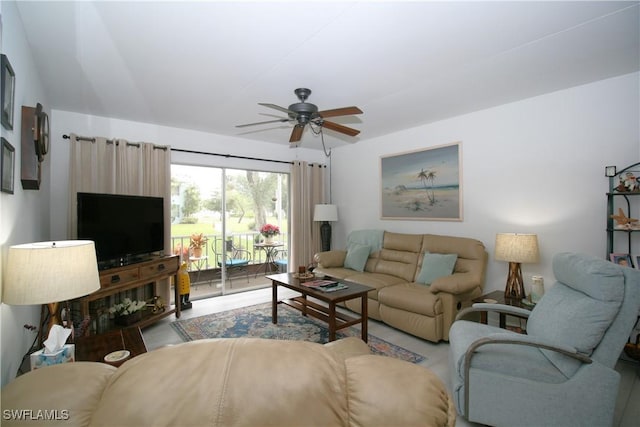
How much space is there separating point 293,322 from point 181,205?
8.09ft

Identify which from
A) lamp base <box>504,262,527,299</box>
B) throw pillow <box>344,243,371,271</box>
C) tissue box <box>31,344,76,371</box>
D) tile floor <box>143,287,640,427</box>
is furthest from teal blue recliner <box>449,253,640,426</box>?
throw pillow <box>344,243,371,271</box>

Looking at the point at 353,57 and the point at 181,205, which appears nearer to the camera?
the point at 353,57

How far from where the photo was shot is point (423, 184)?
4230mm

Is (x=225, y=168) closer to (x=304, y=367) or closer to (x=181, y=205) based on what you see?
(x=181, y=205)

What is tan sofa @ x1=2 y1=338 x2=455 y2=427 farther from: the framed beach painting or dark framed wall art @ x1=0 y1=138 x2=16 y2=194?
→ the framed beach painting

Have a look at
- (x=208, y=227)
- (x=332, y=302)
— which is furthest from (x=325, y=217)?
(x=332, y=302)

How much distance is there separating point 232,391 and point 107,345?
1.69 meters

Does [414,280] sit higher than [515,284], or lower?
lower

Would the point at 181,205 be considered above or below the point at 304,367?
above

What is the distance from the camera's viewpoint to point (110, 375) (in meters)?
0.68

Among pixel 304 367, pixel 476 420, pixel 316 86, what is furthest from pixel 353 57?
pixel 476 420

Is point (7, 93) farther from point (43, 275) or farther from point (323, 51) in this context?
point (323, 51)

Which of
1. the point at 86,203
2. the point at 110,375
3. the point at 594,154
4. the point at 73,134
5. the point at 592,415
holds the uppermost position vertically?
the point at 73,134

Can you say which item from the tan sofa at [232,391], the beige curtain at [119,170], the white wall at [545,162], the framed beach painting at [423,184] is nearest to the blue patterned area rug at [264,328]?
the beige curtain at [119,170]
